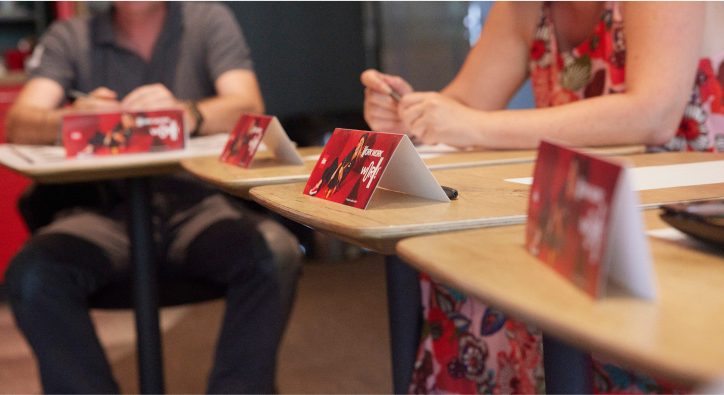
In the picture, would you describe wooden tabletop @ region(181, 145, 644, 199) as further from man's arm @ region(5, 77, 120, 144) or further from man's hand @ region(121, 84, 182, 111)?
man's arm @ region(5, 77, 120, 144)

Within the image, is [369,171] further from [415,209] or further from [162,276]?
[162,276]

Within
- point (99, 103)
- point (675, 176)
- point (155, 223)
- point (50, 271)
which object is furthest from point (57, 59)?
point (675, 176)

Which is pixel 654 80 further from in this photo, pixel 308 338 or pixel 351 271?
pixel 351 271

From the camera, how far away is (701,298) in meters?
0.33

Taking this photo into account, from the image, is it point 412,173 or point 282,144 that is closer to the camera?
point 412,173

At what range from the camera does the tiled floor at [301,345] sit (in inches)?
71.3

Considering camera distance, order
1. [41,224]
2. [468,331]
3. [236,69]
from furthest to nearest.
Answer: [236,69] → [41,224] → [468,331]

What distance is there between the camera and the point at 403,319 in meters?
0.93

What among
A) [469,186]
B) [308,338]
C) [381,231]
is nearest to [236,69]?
[308,338]

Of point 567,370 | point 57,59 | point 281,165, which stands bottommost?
point 567,370

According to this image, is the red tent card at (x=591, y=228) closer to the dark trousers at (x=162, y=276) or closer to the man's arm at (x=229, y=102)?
the dark trousers at (x=162, y=276)

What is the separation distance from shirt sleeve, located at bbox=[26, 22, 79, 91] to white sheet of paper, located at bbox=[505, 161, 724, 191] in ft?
4.79

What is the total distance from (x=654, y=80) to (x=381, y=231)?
2.13 feet

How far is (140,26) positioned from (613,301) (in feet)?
5.81
